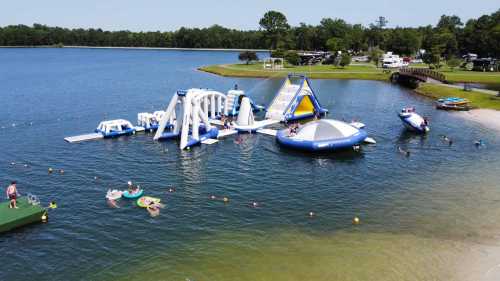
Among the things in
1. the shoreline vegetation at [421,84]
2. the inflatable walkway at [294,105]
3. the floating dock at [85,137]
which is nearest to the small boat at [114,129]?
the floating dock at [85,137]

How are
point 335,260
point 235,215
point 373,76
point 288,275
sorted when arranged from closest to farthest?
1. point 288,275
2. point 335,260
3. point 235,215
4. point 373,76

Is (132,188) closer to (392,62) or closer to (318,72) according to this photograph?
(318,72)

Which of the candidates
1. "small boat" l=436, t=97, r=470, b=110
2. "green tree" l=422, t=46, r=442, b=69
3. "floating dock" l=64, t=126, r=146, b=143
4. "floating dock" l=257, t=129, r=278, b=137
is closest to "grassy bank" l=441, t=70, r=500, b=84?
"green tree" l=422, t=46, r=442, b=69

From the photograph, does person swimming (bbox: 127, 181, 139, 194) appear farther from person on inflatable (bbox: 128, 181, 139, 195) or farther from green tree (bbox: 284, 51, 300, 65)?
green tree (bbox: 284, 51, 300, 65)

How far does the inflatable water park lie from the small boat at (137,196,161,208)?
57.3 ft

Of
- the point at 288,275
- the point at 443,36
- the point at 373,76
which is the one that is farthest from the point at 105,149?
the point at 443,36

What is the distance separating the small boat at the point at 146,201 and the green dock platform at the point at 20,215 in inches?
291

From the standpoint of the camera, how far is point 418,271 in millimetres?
27547

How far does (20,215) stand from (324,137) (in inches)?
1361

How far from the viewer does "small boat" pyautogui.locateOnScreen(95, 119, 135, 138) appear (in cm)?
6044

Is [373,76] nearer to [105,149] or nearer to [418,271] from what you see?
[105,149]

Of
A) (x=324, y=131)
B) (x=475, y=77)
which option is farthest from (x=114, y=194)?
(x=475, y=77)

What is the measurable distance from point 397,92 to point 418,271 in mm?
88682

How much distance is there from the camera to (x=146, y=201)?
123 ft
